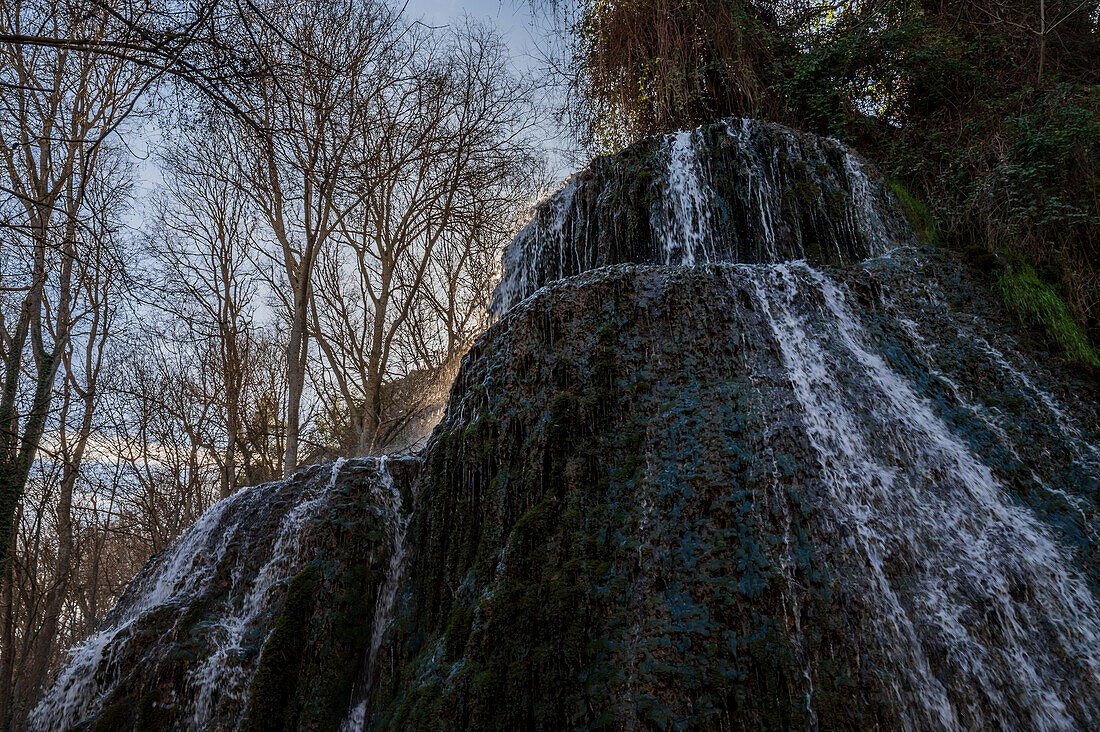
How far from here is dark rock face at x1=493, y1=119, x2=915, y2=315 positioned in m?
5.60

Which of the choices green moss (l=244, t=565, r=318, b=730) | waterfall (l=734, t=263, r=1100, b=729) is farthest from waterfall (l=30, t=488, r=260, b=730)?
waterfall (l=734, t=263, r=1100, b=729)

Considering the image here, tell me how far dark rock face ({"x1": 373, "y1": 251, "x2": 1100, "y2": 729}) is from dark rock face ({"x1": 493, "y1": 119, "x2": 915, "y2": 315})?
1.43 metres

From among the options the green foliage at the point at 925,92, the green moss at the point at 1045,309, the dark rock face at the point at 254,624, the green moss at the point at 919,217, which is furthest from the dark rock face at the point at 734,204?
the dark rock face at the point at 254,624

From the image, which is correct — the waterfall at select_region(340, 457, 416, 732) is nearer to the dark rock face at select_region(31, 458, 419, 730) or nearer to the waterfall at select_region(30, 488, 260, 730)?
the dark rock face at select_region(31, 458, 419, 730)

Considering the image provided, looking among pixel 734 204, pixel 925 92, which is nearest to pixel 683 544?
pixel 734 204

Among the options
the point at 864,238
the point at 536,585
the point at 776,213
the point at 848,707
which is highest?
the point at 776,213

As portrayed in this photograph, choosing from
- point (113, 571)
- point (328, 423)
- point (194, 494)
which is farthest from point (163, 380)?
point (113, 571)

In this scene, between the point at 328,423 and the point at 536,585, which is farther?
the point at 328,423

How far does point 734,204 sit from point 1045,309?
109 inches

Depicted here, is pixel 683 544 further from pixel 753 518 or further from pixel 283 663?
pixel 283 663

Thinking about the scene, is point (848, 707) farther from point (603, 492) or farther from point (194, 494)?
point (194, 494)

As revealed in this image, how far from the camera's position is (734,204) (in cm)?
590

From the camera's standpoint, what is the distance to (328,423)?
12.6m

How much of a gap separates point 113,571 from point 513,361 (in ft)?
50.8
